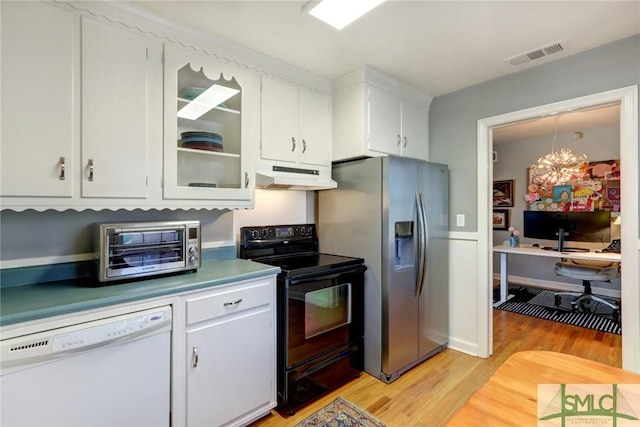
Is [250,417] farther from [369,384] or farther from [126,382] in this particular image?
[369,384]

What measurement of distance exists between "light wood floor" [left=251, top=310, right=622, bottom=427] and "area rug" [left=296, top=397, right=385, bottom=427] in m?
0.05

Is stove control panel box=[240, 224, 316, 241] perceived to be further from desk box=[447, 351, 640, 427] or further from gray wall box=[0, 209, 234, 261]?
desk box=[447, 351, 640, 427]

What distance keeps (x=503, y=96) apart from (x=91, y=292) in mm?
3175

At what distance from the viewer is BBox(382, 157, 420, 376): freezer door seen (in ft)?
7.72

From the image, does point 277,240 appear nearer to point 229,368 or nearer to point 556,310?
point 229,368

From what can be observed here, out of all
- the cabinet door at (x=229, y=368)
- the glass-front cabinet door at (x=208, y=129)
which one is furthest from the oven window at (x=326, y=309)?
the glass-front cabinet door at (x=208, y=129)

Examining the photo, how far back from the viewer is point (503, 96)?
104 inches

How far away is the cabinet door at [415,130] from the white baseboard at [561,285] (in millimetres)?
3725

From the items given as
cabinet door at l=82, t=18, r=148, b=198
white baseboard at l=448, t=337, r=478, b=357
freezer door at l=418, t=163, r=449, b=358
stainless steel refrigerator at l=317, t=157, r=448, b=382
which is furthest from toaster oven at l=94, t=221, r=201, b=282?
white baseboard at l=448, t=337, r=478, b=357

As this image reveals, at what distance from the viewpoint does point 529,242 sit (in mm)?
5180

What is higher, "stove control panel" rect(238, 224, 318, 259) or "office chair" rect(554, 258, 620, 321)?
"stove control panel" rect(238, 224, 318, 259)

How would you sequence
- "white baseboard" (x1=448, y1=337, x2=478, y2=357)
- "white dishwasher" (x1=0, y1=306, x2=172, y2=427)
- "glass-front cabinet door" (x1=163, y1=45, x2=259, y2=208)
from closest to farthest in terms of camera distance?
1. "white dishwasher" (x1=0, y1=306, x2=172, y2=427)
2. "glass-front cabinet door" (x1=163, y1=45, x2=259, y2=208)
3. "white baseboard" (x1=448, y1=337, x2=478, y2=357)

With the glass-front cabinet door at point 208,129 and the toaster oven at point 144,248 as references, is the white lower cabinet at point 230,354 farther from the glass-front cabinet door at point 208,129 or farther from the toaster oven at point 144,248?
the glass-front cabinet door at point 208,129

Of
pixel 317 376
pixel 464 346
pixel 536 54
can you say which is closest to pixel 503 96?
pixel 536 54
